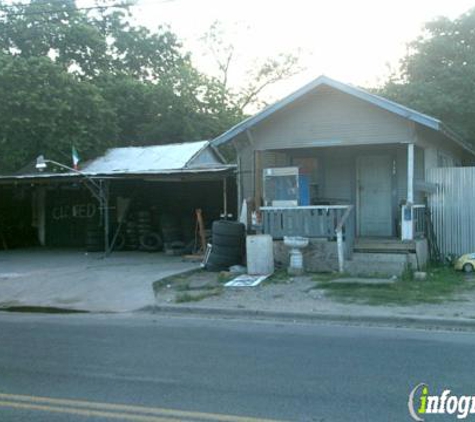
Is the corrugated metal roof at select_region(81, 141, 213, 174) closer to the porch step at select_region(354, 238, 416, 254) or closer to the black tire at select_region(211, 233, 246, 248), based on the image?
the black tire at select_region(211, 233, 246, 248)

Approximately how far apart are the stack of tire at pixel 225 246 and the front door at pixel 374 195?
3.70 meters

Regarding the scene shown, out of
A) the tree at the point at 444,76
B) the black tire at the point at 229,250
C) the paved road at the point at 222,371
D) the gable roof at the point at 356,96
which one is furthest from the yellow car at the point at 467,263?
the tree at the point at 444,76

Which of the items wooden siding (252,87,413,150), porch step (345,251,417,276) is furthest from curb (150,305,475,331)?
wooden siding (252,87,413,150)

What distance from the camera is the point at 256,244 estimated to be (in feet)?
46.2

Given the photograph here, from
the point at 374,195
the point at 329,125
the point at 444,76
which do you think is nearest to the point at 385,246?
the point at 374,195

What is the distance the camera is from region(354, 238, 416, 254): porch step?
46.3 ft

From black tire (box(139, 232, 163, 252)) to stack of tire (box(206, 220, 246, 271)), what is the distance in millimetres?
5571

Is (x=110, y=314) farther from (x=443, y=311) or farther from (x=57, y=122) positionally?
(x=57, y=122)

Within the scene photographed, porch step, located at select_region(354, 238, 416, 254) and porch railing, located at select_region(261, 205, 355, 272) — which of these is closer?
porch step, located at select_region(354, 238, 416, 254)

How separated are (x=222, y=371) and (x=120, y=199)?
16.2 m

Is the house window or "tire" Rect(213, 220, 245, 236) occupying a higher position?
the house window

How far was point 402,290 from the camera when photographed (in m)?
11.7

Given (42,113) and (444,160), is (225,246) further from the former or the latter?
(42,113)

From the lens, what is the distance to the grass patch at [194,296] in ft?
37.4
